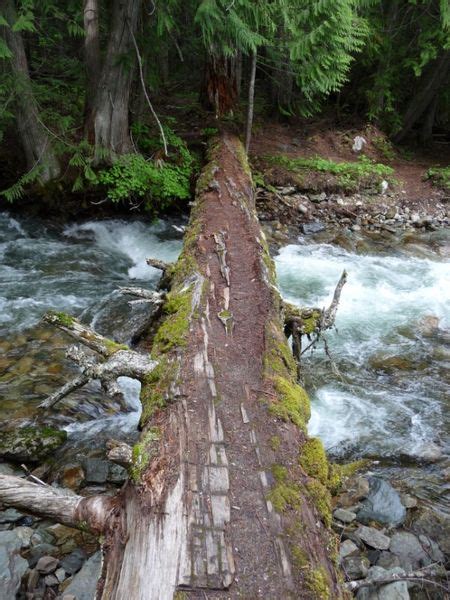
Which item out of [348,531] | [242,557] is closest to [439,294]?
[348,531]

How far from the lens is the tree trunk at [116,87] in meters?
8.15

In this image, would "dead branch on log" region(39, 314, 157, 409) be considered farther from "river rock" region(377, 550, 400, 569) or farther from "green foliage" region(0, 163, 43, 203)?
"green foliage" region(0, 163, 43, 203)

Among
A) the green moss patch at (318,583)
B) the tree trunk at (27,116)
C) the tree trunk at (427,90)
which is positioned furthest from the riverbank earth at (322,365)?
the tree trunk at (427,90)

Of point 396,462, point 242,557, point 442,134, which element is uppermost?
point 442,134

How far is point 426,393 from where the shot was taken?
5582mm

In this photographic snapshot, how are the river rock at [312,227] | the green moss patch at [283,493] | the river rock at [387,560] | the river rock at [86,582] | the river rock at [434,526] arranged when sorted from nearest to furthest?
the green moss patch at [283,493]
the river rock at [86,582]
the river rock at [387,560]
the river rock at [434,526]
the river rock at [312,227]

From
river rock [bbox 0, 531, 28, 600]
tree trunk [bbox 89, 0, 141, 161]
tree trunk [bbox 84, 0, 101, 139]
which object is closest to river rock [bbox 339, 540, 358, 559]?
river rock [bbox 0, 531, 28, 600]

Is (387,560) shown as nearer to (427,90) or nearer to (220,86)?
(220,86)

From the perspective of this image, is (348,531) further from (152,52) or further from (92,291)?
(152,52)

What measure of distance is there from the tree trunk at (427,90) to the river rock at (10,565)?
572 inches

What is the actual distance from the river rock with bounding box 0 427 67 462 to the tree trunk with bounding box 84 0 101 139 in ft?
20.9

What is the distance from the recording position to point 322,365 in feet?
19.7

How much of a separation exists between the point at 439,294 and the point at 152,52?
7.46m

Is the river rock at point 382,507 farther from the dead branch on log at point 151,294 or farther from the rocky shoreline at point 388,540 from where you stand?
the dead branch on log at point 151,294
